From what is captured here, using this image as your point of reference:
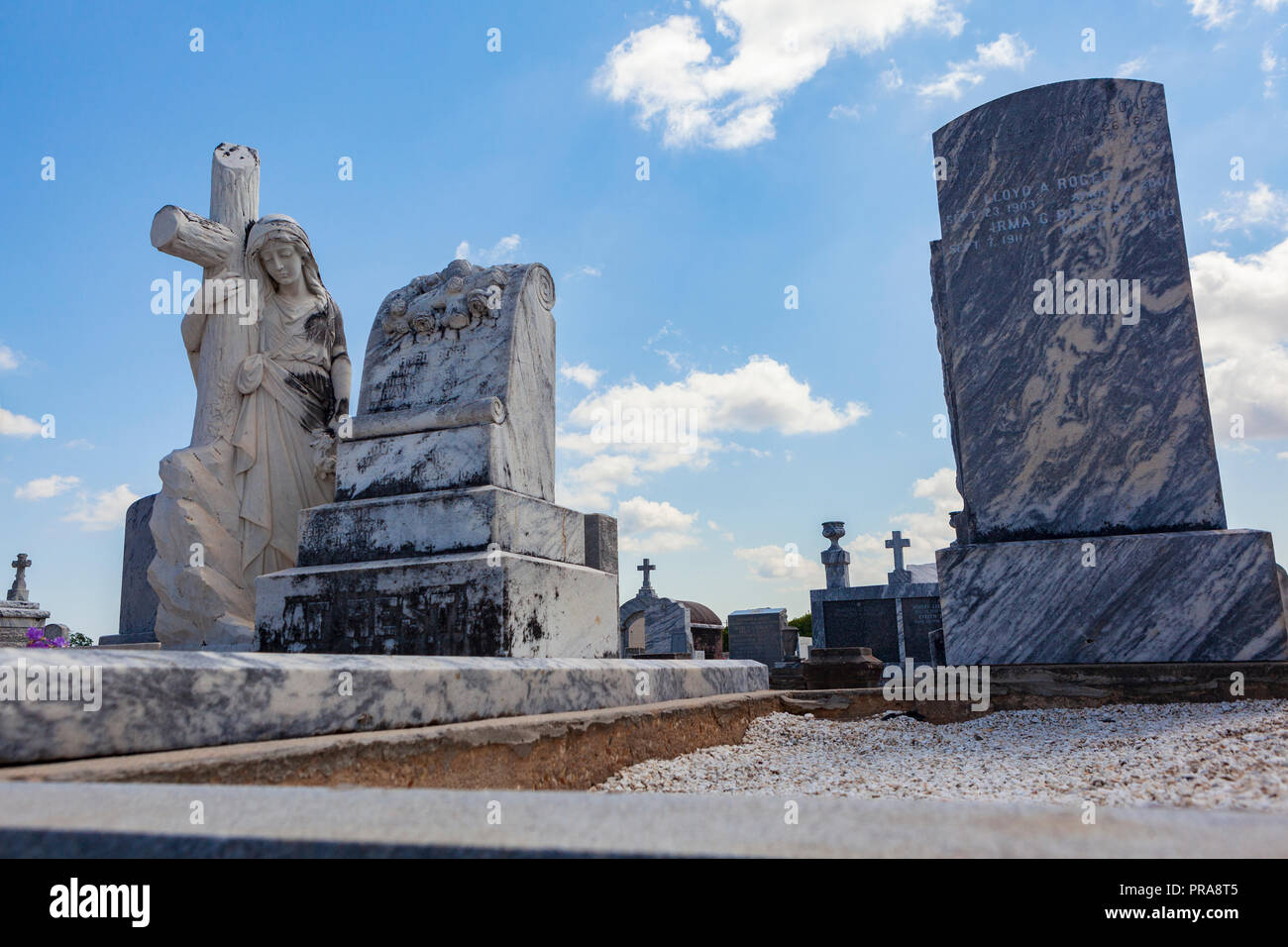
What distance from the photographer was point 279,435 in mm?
4957

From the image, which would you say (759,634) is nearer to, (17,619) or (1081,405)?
(17,619)

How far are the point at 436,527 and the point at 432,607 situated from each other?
0.43 meters

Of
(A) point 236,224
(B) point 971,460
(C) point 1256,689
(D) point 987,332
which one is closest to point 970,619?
(B) point 971,460

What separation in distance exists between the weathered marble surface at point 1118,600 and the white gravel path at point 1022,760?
35 cm

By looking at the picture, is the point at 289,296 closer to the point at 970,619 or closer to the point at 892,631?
the point at 970,619

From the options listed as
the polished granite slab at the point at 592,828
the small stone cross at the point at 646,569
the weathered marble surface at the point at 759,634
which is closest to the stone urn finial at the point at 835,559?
the weathered marble surface at the point at 759,634

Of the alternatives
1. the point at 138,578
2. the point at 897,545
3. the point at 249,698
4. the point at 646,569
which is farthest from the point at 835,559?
the point at 249,698

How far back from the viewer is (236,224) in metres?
5.12

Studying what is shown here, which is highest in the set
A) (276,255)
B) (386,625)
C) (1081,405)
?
(276,255)

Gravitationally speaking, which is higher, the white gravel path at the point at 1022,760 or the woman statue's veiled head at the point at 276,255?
the woman statue's veiled head at the point at 276,255

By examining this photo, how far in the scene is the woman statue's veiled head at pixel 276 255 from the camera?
4973 mm

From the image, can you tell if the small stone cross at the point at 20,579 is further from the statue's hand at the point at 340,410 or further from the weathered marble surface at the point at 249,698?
the weathered marble surface at the point at 249,698

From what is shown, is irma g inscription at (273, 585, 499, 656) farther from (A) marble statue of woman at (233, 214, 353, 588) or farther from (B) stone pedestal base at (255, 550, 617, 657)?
(A) marble statue of woman at (233, 214, 353, 588)
